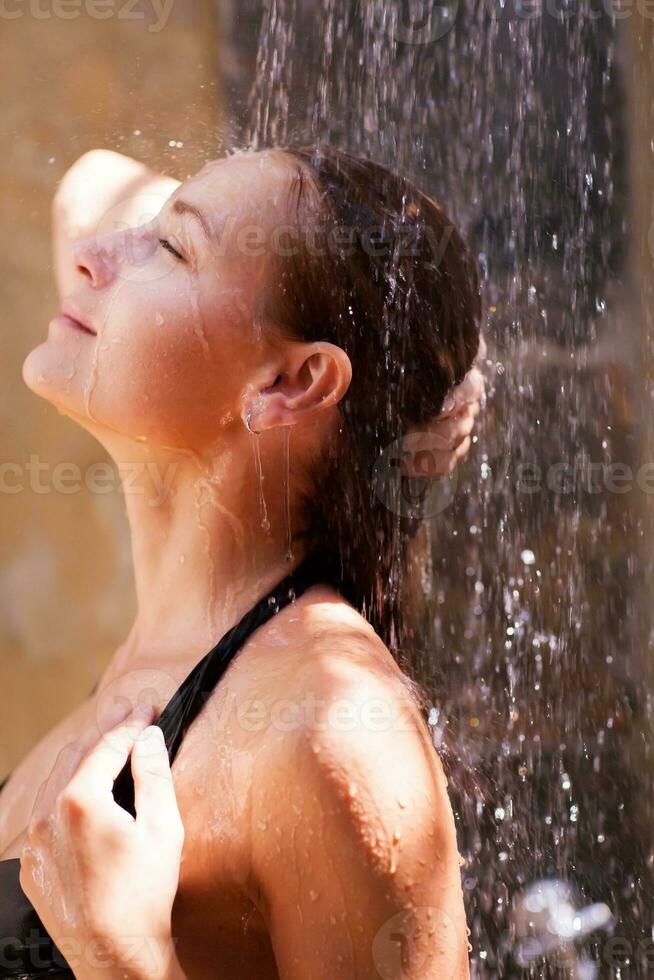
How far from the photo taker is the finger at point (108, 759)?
106 centimetres

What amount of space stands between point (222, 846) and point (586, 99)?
2.03 metres

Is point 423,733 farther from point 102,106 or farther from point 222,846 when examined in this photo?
point 102,106

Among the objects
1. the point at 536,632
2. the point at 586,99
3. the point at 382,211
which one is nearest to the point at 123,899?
the point at 382,211

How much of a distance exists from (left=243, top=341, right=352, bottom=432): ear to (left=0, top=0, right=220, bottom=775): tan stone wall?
940 millimetres

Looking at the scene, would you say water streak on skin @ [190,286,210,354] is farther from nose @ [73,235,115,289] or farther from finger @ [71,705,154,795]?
finger @ [71,705,154,795]

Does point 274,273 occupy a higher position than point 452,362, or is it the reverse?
point 274,273

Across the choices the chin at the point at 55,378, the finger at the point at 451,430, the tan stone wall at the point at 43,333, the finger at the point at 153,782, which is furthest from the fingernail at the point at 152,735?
the tan stone wall at the point at 43,333

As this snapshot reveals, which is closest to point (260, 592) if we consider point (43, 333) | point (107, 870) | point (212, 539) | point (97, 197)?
point (212, 539)

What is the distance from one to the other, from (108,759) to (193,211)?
2.13 ft

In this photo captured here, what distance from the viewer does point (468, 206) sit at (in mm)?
2553

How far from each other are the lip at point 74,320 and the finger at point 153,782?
50 centimetres

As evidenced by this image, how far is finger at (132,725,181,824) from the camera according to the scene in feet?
3.47

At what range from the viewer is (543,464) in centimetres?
260

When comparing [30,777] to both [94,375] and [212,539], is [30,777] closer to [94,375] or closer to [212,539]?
[212,539]
